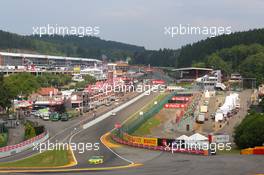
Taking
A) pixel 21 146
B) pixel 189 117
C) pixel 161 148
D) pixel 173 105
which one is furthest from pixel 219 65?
pixel 21 146

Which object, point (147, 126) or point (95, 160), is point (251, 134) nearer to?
point (95, 160)

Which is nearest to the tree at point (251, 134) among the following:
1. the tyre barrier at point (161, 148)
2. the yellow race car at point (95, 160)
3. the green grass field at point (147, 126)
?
the tyre barrier at point (161, 148)

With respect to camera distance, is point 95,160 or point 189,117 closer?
point 95,160

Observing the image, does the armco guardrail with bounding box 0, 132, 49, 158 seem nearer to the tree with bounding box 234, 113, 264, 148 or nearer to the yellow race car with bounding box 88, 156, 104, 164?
the yellow race car with bounding box 88, 156, 104, 164

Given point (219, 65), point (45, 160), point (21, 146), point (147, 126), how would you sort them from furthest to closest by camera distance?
point (219, 65), point (147, 126), point (21, 146), point (45, 160)

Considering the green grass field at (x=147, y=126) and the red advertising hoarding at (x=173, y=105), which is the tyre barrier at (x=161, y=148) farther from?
the red advertising hoarding at (x=173, y=105)

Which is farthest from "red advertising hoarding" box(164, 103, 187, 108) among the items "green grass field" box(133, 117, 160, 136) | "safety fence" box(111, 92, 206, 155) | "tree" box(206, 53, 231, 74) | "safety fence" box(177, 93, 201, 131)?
"tree" box(206, 53, 231, 74)

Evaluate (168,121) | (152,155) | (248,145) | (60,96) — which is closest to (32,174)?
(152,155)

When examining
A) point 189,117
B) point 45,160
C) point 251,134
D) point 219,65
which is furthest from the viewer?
point 219,65
